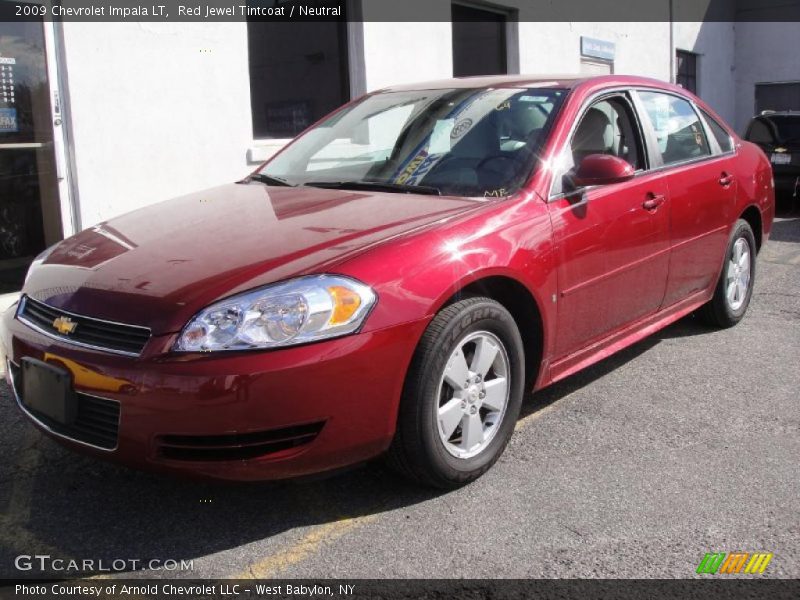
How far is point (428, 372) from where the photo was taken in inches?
120

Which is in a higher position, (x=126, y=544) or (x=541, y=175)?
(x=541, y=175)

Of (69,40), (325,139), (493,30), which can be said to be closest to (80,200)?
(69,40)

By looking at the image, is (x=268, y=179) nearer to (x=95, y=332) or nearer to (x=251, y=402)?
(x=95, y=332)

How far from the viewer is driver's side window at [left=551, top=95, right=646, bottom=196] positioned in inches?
155

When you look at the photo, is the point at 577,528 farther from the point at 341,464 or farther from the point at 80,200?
the point at 80,200

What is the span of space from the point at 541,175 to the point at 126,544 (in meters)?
2.21

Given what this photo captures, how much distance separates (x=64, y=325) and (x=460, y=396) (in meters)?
1.44

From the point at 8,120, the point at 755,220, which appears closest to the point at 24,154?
the point at 8,120

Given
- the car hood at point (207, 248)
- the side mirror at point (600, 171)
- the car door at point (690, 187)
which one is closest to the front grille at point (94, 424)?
the car hood at point (207, 248)

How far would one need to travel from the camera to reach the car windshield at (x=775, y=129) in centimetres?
1249

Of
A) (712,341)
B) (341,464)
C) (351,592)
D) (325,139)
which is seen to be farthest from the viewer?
(712,341)

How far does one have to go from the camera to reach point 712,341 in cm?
542

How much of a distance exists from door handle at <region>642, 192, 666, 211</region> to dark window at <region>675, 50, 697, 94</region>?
43.8ft

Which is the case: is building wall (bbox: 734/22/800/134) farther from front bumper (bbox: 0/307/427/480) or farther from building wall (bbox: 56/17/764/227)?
front bumper (bbox: 0/307/427/480)
